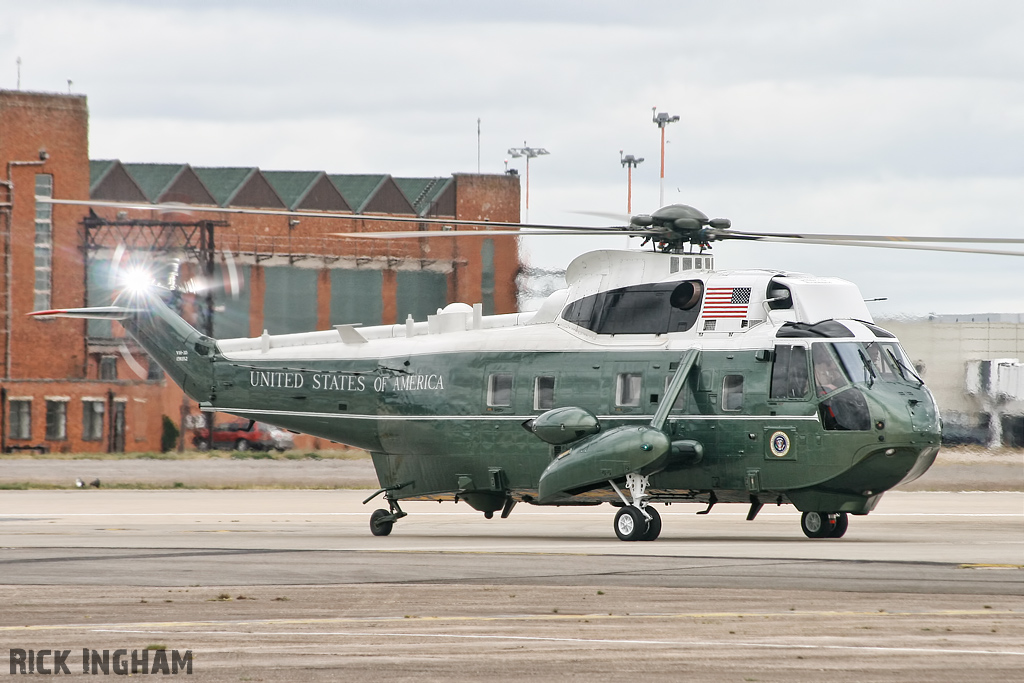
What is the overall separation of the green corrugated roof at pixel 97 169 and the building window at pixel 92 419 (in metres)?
11.6

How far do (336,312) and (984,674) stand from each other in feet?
179

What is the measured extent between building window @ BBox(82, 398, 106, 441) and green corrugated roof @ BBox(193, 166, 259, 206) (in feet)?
60.8

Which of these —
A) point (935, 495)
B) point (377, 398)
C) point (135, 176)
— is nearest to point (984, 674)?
point (377, 398)

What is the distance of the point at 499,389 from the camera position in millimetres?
24047

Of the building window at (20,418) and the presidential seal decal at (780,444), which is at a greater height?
the presidential seal decal at (780,444)

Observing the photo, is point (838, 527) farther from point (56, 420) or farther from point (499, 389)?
point (56, 420)

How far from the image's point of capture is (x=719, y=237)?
22.2 metres

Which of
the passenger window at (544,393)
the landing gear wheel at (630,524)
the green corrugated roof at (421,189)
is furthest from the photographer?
the green corrugated roof at (421,189)

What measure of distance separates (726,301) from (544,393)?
3.61 metres

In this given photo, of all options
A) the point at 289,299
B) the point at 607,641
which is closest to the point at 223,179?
the point at 289,299

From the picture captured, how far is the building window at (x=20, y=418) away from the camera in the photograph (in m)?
57.0

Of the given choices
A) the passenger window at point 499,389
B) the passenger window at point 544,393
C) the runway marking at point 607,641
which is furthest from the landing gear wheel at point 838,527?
the runway marking at point 607,641

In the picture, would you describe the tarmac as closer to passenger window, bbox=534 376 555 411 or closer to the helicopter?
the helicopter

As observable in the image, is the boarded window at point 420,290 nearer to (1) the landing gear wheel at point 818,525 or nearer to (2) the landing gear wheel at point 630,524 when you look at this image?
(1) the landing gear wheel at point 818,525
